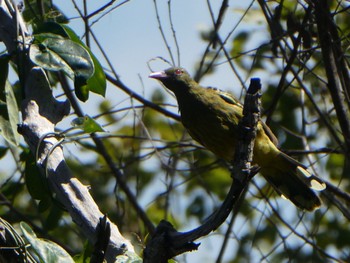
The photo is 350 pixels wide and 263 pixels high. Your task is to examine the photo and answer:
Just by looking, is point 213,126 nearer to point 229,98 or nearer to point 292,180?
point 229,98

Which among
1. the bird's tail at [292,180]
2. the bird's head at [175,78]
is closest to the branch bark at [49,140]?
the bird's head at [175,78]

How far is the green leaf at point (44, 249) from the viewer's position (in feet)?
9.41

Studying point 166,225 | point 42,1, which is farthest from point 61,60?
point 42,1

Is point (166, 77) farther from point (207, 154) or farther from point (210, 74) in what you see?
point (207, 154)

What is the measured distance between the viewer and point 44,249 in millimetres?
2900

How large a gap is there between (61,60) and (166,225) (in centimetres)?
98

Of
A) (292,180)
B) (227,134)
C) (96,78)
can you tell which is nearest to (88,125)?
(96,78)

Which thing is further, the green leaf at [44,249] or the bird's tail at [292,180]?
the bird's tail at [292,180]

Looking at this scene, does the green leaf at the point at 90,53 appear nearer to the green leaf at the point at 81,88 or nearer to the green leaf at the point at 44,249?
the green leaf at the point at 81,88

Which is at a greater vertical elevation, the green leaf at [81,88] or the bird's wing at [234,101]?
the bird's wing at [234,101]

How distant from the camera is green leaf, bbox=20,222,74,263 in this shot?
2869mm

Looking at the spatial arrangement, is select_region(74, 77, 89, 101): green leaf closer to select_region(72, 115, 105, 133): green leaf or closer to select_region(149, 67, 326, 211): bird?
select_region(72, 115, 105, 133): green leaf

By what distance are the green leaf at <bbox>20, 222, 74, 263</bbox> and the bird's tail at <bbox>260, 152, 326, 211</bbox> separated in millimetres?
2457

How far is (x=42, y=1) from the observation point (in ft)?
15.1
